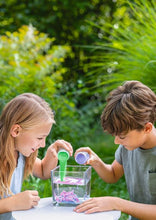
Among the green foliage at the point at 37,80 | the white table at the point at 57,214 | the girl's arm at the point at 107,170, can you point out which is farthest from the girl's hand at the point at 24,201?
the green foliage at the point at 37,80

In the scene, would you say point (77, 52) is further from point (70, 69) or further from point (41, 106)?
point (41, 106)

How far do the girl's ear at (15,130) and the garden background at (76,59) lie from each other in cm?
90

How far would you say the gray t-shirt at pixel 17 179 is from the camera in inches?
71.7

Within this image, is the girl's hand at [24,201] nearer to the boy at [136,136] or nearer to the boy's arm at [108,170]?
the boy at [136,136]

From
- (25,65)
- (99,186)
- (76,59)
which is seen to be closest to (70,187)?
(99,186)

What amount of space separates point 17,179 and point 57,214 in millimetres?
448

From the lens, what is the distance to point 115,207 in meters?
1.52

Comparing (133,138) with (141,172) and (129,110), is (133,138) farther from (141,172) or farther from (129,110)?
(141,172)

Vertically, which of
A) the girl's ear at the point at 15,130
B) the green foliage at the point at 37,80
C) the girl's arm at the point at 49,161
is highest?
the green foliage at the point at 37,80

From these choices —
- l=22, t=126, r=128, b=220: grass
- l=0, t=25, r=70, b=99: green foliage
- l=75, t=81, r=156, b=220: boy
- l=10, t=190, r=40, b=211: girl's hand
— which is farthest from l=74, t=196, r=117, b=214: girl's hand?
l=0, t=25, r=70, b=99: green foliage

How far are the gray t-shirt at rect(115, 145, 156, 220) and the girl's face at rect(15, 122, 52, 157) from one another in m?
0.47

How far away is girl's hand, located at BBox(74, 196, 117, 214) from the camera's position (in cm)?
148

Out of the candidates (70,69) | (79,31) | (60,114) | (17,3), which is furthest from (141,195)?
(17,3)

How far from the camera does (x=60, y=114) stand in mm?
3391
